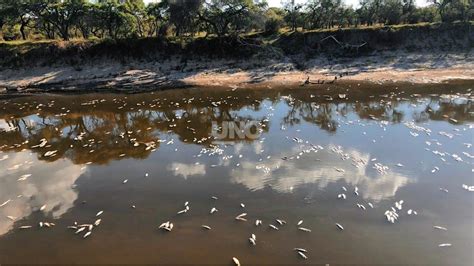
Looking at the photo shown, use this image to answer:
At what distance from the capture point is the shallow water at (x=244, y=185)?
10500 mm

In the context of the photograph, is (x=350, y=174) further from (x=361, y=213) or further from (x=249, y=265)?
(x=249, y=265)

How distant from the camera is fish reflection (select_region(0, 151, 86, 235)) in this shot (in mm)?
12938

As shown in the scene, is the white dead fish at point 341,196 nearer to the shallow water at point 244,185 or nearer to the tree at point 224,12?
the shallow water at point 244,185

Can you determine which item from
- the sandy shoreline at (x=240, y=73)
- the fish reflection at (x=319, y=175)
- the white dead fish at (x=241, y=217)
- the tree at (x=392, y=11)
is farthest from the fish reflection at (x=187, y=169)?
the tree at (x=392, y=11)

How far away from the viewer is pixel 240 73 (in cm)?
3969

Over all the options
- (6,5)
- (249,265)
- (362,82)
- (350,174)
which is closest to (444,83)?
(362,82)

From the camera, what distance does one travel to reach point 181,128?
22.4m

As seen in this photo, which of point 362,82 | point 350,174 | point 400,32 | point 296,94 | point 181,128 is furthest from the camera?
point 400,32

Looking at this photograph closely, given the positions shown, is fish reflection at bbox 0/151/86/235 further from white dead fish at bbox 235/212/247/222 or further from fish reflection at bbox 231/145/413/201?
fish reflection at bbox 231/145/413/201

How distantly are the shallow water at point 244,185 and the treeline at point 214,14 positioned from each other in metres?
21.3

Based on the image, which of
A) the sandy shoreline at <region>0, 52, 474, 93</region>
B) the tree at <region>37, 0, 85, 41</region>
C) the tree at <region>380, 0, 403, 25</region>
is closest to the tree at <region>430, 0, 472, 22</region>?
the tree at <region>380, 0, 403, 25</region>

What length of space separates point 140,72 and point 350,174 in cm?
3110

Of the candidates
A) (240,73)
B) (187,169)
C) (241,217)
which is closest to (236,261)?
(241,217)

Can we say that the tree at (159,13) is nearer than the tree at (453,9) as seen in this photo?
Yes
